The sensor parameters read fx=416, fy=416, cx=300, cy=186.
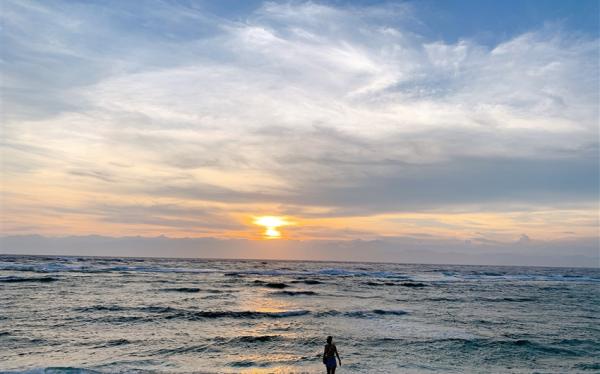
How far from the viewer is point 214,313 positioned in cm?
3136

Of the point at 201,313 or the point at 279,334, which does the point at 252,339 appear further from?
the point at 201,313

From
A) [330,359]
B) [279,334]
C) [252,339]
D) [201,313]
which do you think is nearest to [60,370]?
[252,339]

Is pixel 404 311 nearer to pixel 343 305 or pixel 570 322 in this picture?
pixel 343 305

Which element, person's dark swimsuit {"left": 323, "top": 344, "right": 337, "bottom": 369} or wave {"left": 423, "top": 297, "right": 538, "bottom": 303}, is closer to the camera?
person's dark swimsuit {"left": 323, "top": 344, "right": 337, "bottom": 369}

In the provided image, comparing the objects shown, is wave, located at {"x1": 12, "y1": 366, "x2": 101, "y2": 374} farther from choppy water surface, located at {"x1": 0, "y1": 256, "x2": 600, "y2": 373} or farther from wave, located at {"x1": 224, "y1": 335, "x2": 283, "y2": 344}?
wave, located at {"x1": 224, "y1": 335, "x2": 283, "y2": 344}

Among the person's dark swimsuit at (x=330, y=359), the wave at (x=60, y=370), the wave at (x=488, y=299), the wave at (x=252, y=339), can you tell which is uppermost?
the person's dark swimsuit at (x=330, y=359)

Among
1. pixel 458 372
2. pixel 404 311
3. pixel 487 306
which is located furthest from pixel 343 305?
pixel 458 372

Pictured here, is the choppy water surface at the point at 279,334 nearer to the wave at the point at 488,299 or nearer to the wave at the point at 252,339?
the wave at the point at 252,339

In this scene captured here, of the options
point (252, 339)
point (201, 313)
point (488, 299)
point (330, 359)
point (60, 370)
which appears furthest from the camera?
point (488, 299)

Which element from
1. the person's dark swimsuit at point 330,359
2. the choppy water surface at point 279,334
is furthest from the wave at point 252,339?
the person's dark swimsuit at point 330,359

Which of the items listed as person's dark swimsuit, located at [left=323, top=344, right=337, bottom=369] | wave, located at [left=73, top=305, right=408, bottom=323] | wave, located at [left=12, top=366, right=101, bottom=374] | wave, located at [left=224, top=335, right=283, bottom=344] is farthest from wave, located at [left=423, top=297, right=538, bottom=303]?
wave, located at [left=12, top=366, right=101, bottom=374]

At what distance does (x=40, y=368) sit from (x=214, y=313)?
50.5 ft

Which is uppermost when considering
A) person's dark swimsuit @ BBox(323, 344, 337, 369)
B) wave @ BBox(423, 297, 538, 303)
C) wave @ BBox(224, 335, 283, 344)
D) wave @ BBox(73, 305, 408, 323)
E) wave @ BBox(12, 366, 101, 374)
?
person's dark swimsuit @ BBox(323, 344, 337, 369)

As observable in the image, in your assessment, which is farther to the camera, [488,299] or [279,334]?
[488,299]
